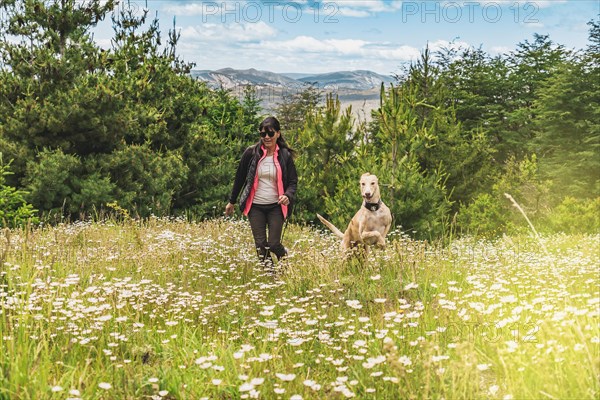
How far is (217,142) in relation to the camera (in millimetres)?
18703

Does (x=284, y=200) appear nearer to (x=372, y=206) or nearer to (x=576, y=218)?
(x=372, y=206)

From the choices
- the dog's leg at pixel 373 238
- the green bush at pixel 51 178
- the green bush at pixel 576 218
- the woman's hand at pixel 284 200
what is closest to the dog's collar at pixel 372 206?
the dog's leg at pixel 373 238

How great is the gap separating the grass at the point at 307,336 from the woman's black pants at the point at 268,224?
1.42ft

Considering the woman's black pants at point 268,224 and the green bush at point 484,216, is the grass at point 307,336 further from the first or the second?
the green bush at point 484,216

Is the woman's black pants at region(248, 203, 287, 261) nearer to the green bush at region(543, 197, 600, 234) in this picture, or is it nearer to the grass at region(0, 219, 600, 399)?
the grass at region(0, 219, 600, 399)

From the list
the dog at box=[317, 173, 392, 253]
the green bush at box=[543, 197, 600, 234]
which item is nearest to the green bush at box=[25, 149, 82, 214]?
the dog at box=[317, 173, 392, 253]


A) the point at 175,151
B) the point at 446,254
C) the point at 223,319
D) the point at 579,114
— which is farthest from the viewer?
the point at 579,114

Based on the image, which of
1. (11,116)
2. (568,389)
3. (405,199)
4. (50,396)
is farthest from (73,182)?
(568,389)

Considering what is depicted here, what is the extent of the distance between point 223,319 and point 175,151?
492 inches

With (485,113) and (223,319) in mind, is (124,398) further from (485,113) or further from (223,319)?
(485,113)

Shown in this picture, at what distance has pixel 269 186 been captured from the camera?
770 cm

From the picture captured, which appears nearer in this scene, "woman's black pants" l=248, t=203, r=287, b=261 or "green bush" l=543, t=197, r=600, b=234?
"woman's black pants" l=248, t=203, r=287, b=261

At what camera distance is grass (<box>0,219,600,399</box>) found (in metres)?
3.46

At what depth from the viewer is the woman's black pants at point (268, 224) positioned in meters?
7.70
